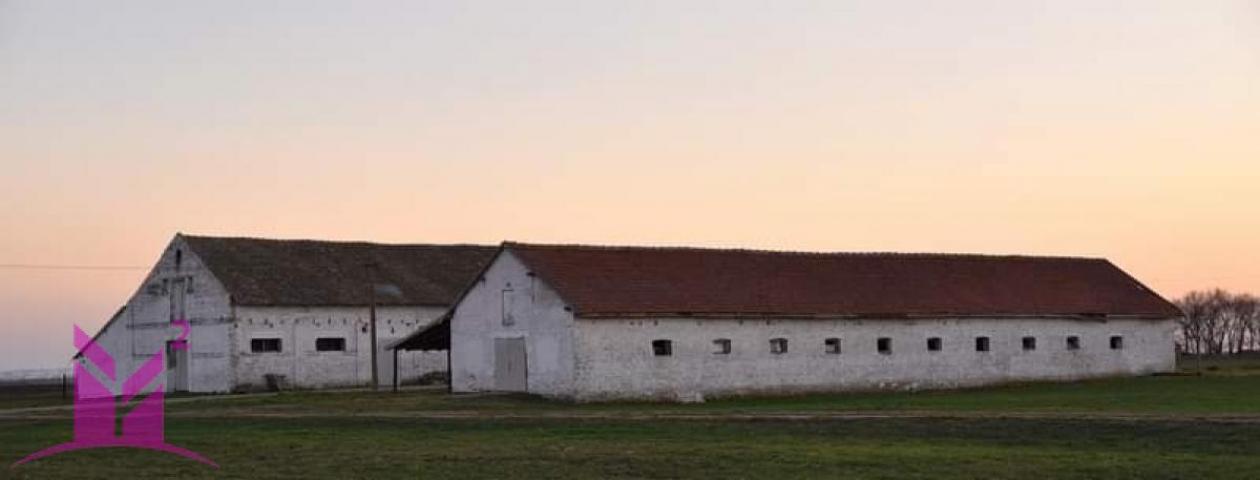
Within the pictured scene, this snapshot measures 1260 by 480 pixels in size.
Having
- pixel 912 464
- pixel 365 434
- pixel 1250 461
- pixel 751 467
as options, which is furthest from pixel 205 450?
pixel 1250 461

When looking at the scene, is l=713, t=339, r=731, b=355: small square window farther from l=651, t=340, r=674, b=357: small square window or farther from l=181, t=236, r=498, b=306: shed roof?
l=181, t=236, r=498, b=306: shed roof

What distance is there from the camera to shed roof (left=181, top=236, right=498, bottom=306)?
56.9 meters

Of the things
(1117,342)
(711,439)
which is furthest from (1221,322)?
(711,439)

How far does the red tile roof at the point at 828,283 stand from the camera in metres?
45.6

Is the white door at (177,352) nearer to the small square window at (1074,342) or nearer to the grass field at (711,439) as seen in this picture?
the grass field at (711,439)

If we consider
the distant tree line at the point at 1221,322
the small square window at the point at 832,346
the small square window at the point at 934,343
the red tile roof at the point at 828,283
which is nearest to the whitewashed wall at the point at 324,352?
the red tile roof at the point at 828,283

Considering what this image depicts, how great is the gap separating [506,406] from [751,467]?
18.3m

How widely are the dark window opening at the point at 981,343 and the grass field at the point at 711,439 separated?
9.88 metres

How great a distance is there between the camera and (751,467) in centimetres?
2334

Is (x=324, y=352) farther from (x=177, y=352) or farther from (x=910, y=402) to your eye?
(x=910, y=402)

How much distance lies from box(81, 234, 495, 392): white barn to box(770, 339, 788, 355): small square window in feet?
45.6

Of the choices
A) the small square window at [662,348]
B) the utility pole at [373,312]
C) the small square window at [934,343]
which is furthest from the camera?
the utility pole at [373,312]
